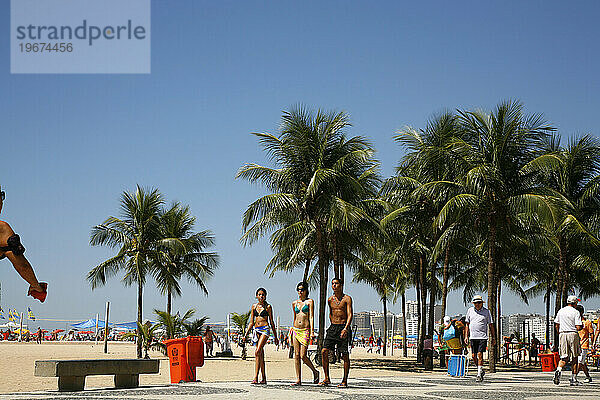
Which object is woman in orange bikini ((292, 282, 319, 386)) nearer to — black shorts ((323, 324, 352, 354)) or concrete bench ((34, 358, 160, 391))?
black shorts ((323, 324, 352, 354))

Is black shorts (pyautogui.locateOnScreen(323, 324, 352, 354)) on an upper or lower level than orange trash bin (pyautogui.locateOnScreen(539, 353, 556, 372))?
upper

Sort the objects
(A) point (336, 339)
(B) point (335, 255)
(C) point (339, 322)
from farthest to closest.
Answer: (B) point (335, 255), (C) point (339, 322), (A) point (336, 339)

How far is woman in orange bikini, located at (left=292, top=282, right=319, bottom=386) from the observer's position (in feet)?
41.2

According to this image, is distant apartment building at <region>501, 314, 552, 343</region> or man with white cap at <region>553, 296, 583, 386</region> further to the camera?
distant apartment building at <region>501, 314, 552, 343</region>

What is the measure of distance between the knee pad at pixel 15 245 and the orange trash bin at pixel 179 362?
364 inches

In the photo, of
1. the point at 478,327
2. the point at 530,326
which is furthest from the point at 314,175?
the point at 530,326

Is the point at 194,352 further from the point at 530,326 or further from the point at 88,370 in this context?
the point at 530,326

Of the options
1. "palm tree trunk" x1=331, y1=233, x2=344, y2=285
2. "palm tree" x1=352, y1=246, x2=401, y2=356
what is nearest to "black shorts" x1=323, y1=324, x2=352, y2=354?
"palm tree trunk" x1=331, y1=233, x2=344, y2=285

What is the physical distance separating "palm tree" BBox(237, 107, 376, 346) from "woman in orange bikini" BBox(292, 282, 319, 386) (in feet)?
40.1

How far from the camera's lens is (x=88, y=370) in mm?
11555

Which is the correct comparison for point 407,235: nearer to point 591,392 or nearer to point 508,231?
point 508,231

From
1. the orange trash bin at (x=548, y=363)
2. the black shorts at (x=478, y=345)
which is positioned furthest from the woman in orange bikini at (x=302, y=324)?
the orange trash bin at (x=548, y=363)

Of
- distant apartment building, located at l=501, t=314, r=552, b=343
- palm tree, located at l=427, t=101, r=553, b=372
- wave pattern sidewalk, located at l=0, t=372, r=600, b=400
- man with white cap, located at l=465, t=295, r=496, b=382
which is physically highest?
palm tree, located at l=427, t=101, r=553, b=372

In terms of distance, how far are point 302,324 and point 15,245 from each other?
7.99m
